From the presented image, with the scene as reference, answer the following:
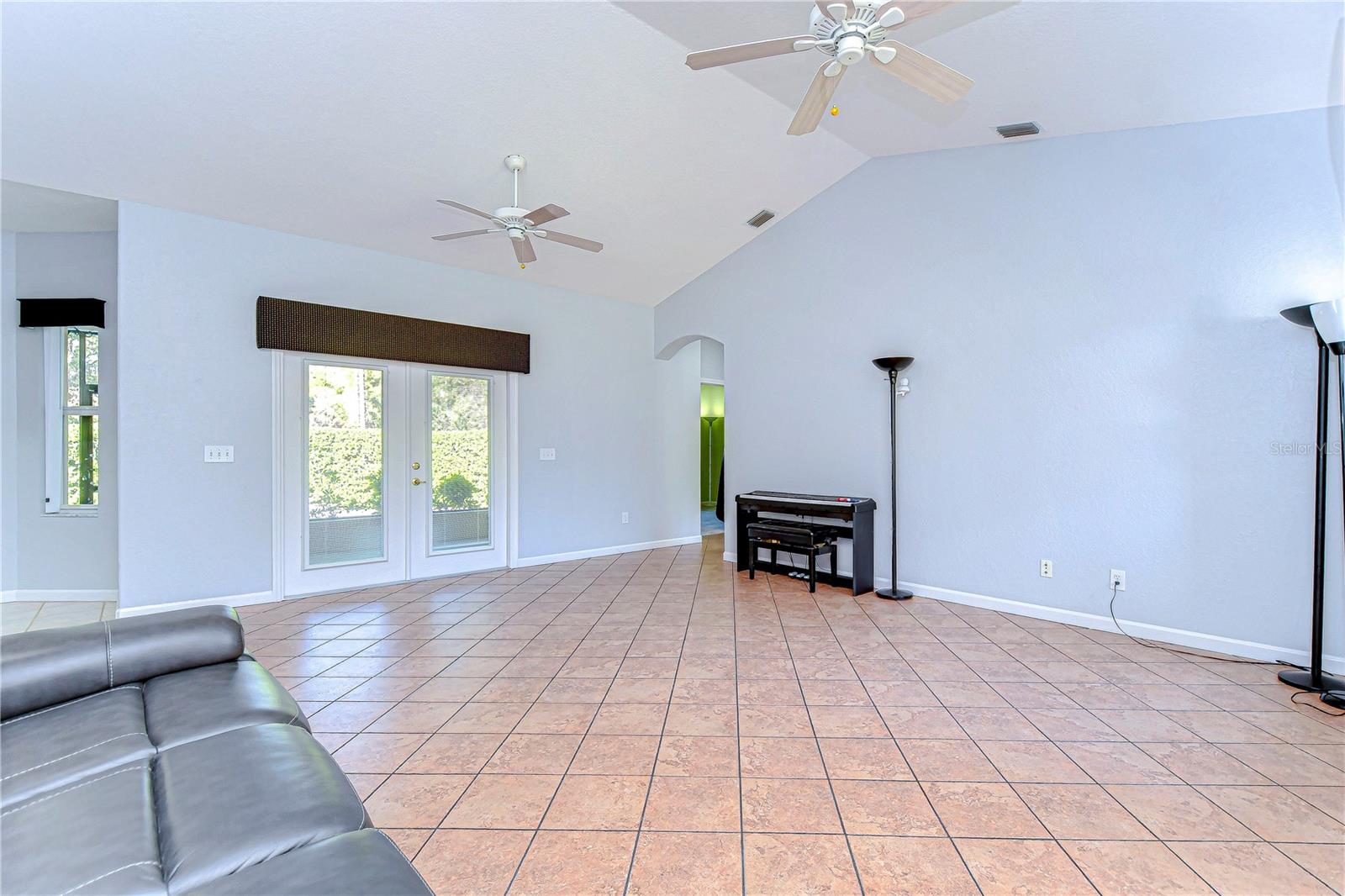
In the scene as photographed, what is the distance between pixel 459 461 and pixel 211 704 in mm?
3859

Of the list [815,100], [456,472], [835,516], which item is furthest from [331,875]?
[456,472]

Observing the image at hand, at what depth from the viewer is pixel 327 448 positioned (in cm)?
461

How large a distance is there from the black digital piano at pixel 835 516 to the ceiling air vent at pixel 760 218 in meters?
2.45

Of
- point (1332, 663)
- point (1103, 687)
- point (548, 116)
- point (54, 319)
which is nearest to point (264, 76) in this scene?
point (548, 116)

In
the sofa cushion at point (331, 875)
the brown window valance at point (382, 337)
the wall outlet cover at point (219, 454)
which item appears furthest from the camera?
the brown window valance at point (382, 337)

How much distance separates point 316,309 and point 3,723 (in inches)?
142

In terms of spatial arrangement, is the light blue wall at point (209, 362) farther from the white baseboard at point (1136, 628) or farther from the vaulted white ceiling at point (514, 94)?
the white baseboard at point (1136, 628)

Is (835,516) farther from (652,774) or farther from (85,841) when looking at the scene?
(85,841)

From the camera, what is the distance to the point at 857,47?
90.2 inches

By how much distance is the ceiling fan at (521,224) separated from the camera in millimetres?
3350

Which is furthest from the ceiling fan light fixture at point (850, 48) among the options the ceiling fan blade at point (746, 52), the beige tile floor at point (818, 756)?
the beige tile floor at point (818, 756)

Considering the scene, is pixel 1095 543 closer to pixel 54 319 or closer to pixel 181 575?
pixel 181 575

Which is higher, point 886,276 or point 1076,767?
point 886,276

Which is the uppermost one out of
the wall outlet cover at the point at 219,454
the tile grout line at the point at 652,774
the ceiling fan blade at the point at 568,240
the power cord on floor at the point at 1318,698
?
the ceiling fan blade at the point at 568,240
